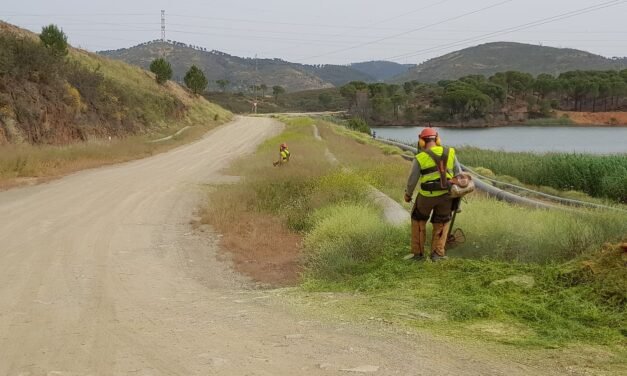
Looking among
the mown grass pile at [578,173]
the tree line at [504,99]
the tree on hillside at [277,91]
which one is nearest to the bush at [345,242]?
the mown grass pile at [578,173]

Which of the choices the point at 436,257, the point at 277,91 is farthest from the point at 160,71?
the point at 277,91

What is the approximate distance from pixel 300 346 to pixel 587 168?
2363cm

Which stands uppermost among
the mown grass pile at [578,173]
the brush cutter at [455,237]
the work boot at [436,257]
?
the brush cutter at [455,237]

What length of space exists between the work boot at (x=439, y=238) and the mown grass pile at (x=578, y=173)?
17679 millimetres

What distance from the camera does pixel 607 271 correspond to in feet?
20.0

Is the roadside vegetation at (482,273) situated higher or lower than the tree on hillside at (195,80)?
lower

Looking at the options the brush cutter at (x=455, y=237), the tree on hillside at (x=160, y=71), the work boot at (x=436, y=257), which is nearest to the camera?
the work boot at (x=436, y=257)

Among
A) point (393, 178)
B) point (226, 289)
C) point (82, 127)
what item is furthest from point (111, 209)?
point (82, 127)

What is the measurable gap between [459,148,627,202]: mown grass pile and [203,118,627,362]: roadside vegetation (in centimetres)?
1565

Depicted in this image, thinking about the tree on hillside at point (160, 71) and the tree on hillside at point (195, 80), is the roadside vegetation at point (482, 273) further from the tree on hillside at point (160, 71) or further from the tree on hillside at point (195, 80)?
the tree on hillside at point (195, 80)

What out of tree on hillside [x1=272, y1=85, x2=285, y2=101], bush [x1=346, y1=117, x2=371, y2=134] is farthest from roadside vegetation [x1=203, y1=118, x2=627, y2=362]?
tree on hillside [x1=272, y1=85, x2=285, y2=101]

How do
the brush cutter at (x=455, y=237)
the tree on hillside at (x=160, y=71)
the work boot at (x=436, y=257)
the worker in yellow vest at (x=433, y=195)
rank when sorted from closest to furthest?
the work boot at (x=436, y=257)
the worker in yellow vest at (x=433, y=195)
the brush cutter at (x=455, y=237)
the tree on hillside at (x=160, y=71)

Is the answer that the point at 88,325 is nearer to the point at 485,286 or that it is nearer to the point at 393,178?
the point at 485,286

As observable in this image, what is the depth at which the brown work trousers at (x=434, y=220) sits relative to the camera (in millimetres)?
7954
